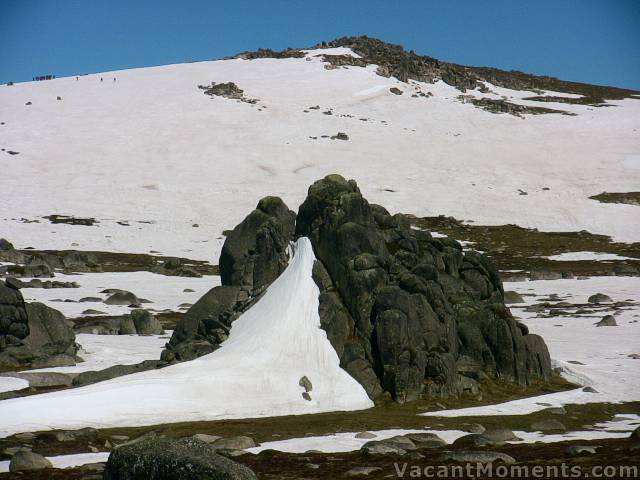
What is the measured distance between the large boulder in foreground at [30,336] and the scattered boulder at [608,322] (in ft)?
121

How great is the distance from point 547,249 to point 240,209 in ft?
154

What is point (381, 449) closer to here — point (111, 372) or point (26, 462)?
point (26, 462)

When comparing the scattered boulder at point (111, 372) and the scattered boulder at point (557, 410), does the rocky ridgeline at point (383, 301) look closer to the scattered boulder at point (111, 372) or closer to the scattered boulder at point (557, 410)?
the scattered boulder at point (111, 372)

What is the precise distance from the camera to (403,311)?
120 ft

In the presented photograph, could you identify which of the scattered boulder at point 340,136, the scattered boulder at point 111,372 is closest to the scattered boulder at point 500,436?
the scattered boulder at point 111,372

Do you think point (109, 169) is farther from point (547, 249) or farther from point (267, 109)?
point (547, 249)

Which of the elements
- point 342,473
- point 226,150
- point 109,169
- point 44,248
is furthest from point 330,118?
point 342,473

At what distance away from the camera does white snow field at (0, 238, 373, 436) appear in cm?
3050

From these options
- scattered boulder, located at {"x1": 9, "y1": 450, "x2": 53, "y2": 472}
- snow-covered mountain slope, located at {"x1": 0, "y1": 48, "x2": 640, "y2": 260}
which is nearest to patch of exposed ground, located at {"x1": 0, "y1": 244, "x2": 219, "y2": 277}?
snow-covered mountain slope, located at {"x1": 0, "y1": 48, "x2": 640, "y2": 260}

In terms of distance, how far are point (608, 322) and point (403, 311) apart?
25.2 metres

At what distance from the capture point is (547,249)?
103562 mm

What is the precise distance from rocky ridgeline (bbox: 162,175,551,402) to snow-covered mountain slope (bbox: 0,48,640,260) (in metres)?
52.4

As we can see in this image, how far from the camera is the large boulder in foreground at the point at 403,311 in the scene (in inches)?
1405

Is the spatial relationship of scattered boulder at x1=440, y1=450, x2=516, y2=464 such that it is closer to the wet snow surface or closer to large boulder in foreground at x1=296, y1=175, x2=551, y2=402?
the wet snow surface
